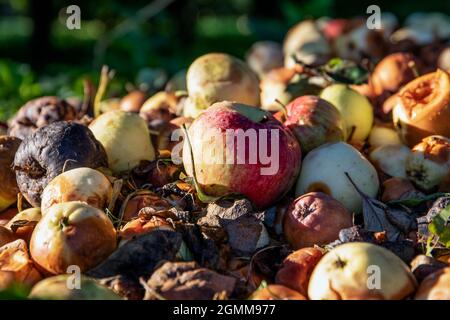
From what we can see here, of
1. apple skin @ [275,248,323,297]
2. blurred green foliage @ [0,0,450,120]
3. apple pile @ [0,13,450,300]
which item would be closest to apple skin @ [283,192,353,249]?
apple pile @ [0,13,450,300]

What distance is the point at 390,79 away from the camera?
3557 mm

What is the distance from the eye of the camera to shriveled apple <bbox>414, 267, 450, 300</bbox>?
72.3 inches

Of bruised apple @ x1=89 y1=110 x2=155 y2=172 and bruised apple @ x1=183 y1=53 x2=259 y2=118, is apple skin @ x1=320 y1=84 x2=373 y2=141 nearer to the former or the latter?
bruised apple @ x1=183 y1=53 x2=259 y2=118

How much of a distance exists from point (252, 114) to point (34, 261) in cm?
89

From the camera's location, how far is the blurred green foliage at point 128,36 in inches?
228

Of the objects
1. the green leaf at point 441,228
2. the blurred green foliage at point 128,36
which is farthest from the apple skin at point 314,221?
the blurred green foliage at point 128,36

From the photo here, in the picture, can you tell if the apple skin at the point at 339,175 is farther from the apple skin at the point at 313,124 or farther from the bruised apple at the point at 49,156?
the bruised apple at the point at 49,156

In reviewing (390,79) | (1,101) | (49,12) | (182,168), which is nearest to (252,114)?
(182,168)

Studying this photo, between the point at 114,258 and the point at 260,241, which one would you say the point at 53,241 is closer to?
the point at 114,258

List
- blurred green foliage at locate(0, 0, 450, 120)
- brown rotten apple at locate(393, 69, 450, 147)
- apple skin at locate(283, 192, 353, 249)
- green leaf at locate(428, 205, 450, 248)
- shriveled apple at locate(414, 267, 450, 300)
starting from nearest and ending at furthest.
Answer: shriveled apple at locate(414, 267, 450, 300) < green leaf at locate(428, 205, 450, 248) < apple skin at locate(283, 192, 353, 249) < brown rotten apple at locate(393, 69, 450, 147) < blurred green foliage at locate(0, 0, 450, 120)

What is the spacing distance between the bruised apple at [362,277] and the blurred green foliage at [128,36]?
121 inches

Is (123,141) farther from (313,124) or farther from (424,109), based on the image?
(424,109)

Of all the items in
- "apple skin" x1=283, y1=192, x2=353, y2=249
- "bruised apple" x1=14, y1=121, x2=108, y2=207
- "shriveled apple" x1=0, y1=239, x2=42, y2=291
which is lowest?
"shriveled apple" x1=0, y1=239, x2=42, y2=291

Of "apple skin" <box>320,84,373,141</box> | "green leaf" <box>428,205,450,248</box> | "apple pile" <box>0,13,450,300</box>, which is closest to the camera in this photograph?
"apple pile" <box>0,13,450,300</box>
